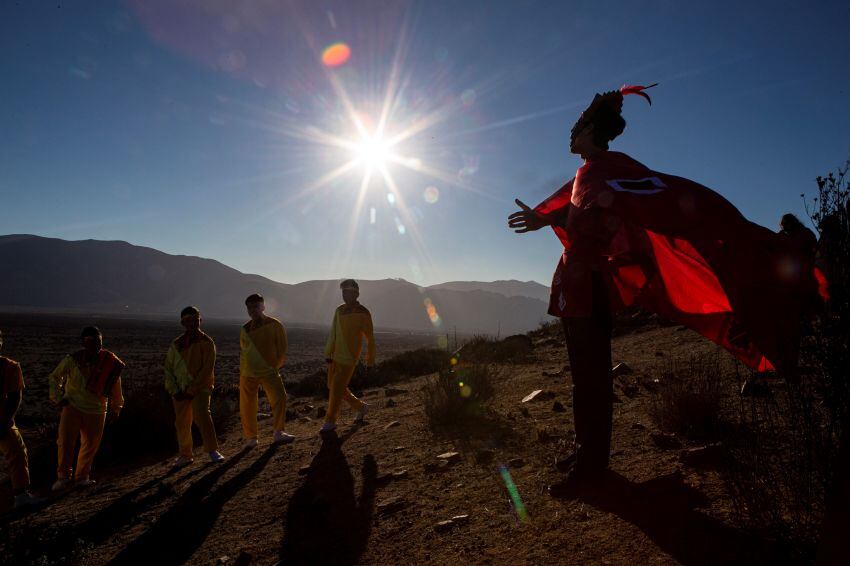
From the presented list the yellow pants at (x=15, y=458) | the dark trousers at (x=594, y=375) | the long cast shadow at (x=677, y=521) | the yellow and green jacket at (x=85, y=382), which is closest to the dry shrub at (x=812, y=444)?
the long cast shadow at (x=677, y=521)

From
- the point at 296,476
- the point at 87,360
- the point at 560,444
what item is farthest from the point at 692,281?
the point at 87,360

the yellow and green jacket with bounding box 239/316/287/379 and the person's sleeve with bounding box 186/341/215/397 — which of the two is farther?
the yellow and green jacket with bounding box 239/316/287/379

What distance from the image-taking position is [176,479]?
16.3ft

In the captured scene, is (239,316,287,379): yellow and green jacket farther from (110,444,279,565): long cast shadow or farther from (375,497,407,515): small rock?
(375,497,407,515): small rock

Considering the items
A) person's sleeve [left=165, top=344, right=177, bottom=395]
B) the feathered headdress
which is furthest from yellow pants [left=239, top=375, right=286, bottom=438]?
the feathered headdress

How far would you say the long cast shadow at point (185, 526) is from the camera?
3.20 m

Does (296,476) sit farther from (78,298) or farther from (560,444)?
(78,298)

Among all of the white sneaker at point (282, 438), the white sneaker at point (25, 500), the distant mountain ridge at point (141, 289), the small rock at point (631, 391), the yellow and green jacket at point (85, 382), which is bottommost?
the white sneaker at point (25, 500)

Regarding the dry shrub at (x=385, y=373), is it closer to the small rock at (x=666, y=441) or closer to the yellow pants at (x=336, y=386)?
the yellow pants at (x=336, y=386)

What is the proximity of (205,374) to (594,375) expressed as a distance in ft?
16.6

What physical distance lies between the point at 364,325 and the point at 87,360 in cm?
353

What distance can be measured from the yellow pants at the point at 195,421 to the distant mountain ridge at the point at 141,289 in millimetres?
115871

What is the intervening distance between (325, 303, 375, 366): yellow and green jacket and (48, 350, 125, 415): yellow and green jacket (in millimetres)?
2611

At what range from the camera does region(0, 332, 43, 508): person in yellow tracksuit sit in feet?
15.5
